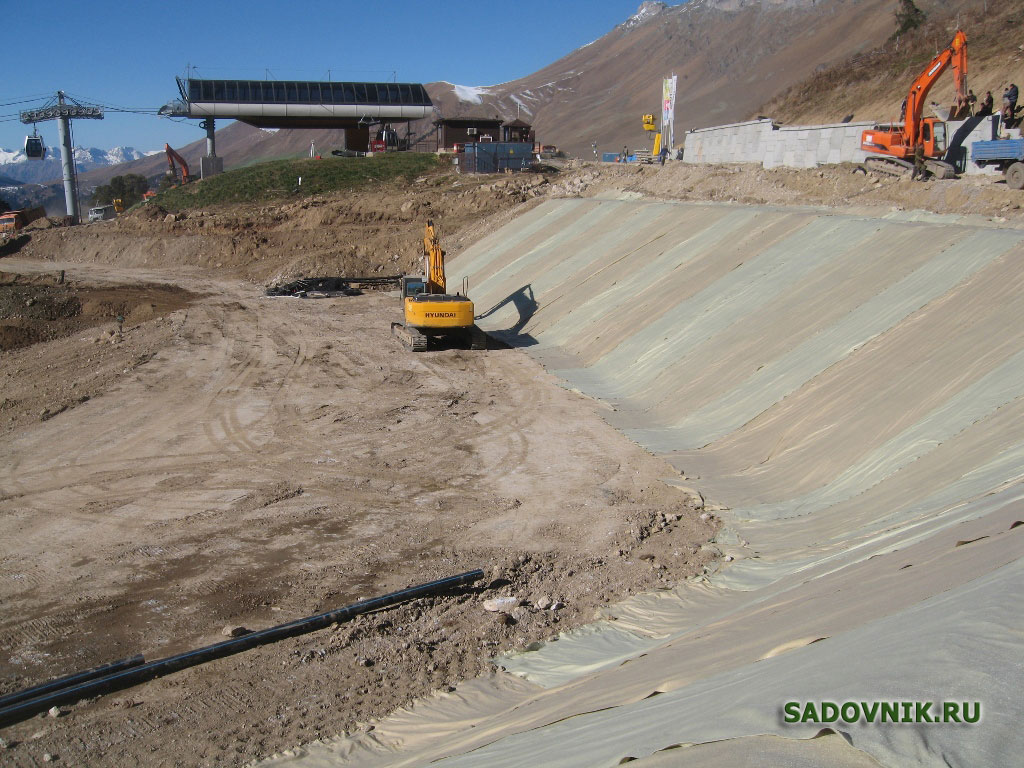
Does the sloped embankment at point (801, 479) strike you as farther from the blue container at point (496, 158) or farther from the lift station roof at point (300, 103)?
the lift station roof at point (300, 103)

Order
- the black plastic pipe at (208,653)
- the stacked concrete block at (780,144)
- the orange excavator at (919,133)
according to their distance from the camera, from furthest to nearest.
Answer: the stacked concrete block at (780,144), the orange excavator at (919,133), the black plastic pipe at (208,653)

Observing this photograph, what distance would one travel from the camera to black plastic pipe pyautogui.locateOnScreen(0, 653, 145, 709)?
22.9 ft

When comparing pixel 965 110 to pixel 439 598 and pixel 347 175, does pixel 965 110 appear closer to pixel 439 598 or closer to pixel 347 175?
pixel 439 598

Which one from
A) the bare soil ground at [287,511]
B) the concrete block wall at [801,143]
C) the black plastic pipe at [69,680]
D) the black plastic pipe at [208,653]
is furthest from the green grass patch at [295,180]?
the black plastic pipe at [69,680]

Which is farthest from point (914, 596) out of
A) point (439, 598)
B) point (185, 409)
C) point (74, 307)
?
point (74, 307)

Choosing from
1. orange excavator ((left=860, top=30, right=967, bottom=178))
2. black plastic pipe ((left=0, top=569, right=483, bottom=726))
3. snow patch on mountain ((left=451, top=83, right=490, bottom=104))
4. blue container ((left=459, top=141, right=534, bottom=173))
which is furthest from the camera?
snow patch on mountain ((left=451, top=83, right=490, bottom=104))

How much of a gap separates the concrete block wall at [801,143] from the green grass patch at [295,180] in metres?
19.2

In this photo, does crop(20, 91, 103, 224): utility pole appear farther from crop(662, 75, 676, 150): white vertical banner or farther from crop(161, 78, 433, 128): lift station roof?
crop(662, 75, 676, 150): white vertical banner

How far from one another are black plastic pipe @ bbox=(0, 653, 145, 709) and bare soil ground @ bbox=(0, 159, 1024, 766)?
29 centimetres

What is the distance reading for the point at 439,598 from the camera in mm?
9000

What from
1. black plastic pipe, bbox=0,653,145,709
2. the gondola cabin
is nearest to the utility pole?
the gondola cabin

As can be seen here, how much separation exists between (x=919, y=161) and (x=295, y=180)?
36.4 meters

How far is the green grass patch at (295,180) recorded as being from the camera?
A: 48656mm

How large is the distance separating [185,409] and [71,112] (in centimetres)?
6373
